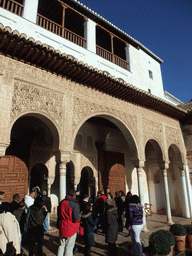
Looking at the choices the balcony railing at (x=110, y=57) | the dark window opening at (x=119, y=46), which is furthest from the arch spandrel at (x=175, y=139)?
the dark window opening at (x=119, y=46)

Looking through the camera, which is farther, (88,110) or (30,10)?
(30,10)

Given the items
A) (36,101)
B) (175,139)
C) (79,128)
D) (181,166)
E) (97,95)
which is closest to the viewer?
(36,101)

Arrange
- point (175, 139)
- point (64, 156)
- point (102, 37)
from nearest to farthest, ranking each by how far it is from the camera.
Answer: point (64, 156), point (175, 139), point (102, 37)

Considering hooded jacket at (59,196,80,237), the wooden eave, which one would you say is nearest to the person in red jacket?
hooded jacket at (59,196,80,237)

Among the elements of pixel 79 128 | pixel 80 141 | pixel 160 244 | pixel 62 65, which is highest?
pixel 62 65

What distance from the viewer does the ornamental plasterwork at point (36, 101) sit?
4978mm

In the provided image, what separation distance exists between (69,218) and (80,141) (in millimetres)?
5944

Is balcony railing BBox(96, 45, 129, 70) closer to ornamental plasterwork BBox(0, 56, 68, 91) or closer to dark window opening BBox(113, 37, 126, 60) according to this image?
dark window opening BBox(113, 37, 126, 60)

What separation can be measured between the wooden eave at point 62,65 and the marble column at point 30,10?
378 centimetres

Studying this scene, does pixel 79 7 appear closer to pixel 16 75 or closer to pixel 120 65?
pixel 120 65

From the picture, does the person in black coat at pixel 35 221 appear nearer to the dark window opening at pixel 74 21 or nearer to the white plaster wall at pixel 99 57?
the white plaster wall at pixel 99 57

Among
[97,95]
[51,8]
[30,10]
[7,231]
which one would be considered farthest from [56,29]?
[7,231]

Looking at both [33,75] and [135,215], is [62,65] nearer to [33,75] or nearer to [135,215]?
[33,75]

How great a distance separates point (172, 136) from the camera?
32.9 feet
